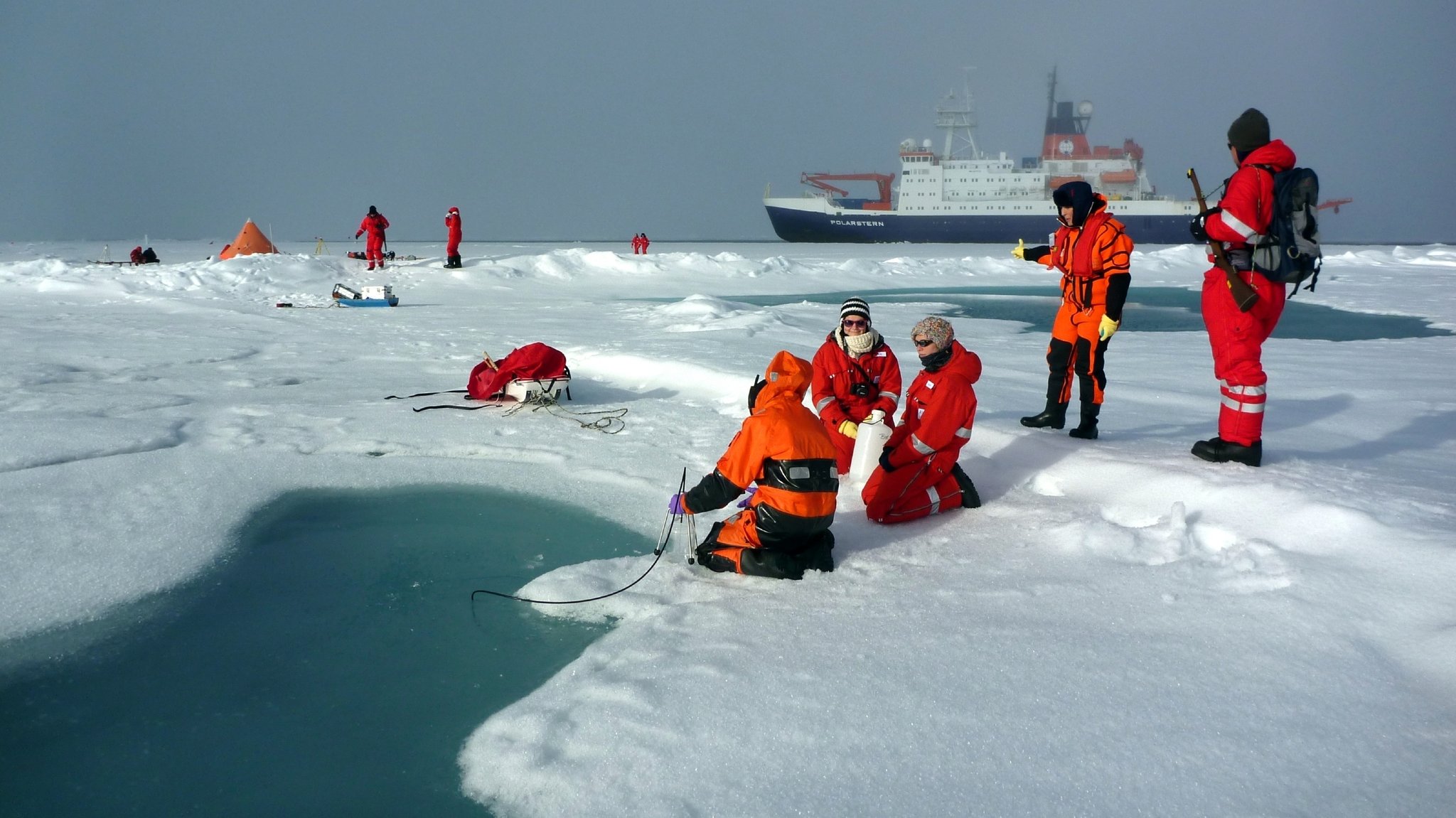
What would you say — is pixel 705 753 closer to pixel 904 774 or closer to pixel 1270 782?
pixel 904 774

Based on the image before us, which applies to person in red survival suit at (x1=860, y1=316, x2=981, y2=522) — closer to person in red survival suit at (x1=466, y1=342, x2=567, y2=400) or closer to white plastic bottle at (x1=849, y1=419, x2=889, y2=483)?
white plastic bottle at (x1=849, y1=419, x2=889, y2=483)

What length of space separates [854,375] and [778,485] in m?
1.30

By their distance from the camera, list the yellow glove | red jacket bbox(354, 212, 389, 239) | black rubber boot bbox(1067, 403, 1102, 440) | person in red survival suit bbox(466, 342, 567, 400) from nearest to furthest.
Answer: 1. the yellow glove
2. black rubber boot bbox(1067, 403, 1102, 440)
3. person in red survival suit bbox(466, 342, 567, 400)
4. red jacket bbox(354, 212, 389, 239)

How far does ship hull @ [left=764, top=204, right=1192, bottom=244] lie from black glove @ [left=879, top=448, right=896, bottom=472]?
1922 inches

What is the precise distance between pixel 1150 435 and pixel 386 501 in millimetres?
3967

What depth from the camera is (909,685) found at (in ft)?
7.10

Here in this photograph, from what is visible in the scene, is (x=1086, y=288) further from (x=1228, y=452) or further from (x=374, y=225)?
(x=374, y=225)

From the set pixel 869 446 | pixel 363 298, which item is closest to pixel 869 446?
pixel 869 446

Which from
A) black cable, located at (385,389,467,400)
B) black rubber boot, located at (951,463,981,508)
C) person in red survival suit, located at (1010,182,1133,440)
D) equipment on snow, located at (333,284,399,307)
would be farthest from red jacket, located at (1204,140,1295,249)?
equipment on snow, located at (333,284,399,307)

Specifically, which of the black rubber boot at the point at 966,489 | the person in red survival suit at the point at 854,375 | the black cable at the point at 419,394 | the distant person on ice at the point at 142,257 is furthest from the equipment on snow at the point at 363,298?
the black rubber boot at the point at 966,489

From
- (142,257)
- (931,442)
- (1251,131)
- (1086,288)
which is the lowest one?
(931,442)

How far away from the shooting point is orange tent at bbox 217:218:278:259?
19688mm

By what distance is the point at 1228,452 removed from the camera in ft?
12.0

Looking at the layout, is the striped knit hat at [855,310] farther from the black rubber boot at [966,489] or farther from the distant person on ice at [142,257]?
the distant person on ice at [142,257]
